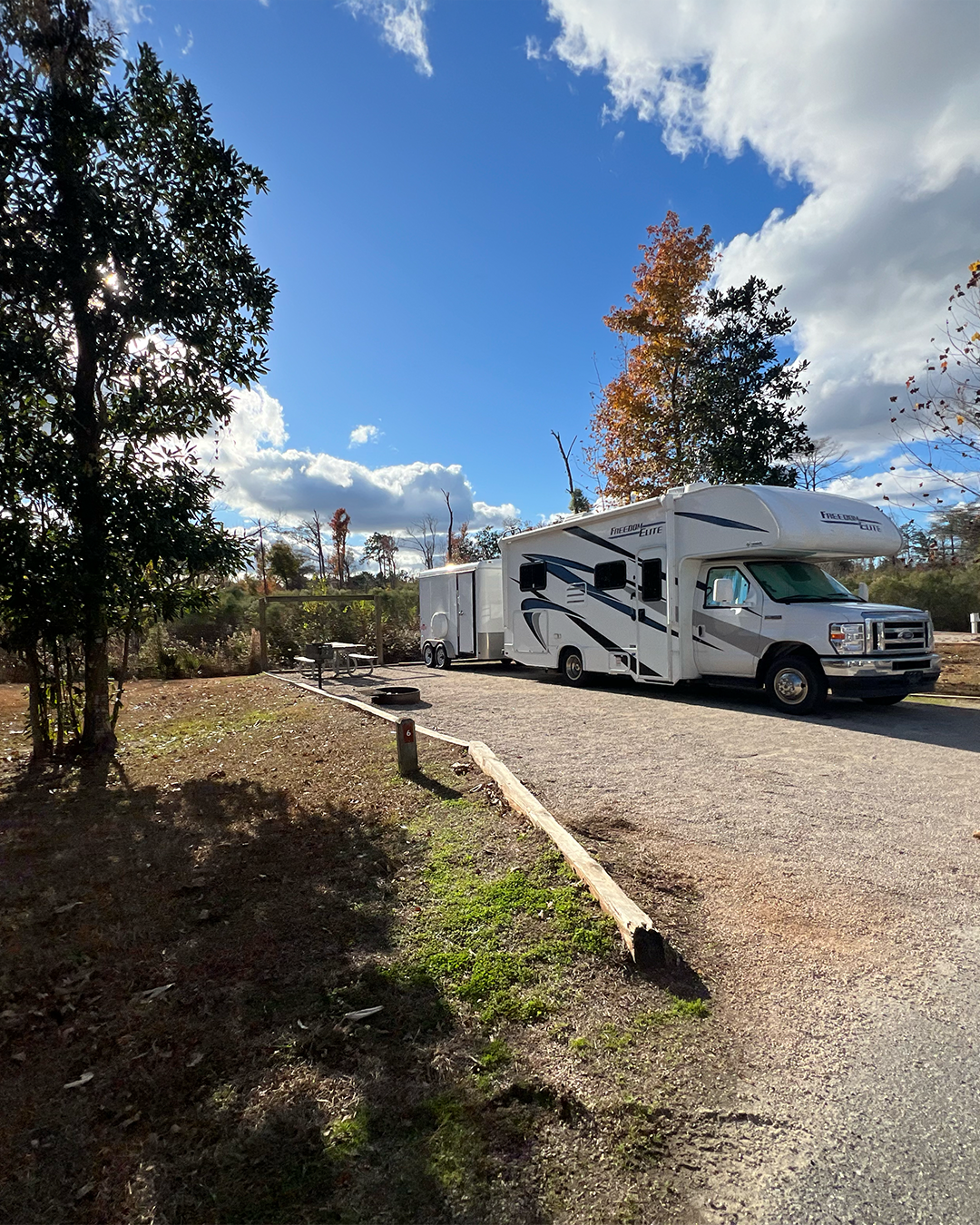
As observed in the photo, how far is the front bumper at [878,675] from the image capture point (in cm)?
834

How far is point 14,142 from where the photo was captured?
19.3 feet

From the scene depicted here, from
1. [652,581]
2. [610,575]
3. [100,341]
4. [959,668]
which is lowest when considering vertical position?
[959,668]

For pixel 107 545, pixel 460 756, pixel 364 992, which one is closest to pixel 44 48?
pixel 107 545

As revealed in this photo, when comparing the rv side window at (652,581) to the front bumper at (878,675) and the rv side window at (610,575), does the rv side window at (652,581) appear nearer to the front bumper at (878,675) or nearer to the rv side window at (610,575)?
the rv side window at (610,575)

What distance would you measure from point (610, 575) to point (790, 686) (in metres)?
3.39

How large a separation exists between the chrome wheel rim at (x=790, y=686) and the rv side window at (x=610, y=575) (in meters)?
2.85

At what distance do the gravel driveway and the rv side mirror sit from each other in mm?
2559

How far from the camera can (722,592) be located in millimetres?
9828

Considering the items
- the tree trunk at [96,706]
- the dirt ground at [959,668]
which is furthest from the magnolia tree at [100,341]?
the dirt ground at [959,668]

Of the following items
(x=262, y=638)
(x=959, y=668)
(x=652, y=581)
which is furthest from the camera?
(x=262, y=638)

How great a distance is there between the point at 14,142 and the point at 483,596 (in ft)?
36.9

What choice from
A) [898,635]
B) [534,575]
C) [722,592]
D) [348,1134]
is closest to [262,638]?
[534,575]

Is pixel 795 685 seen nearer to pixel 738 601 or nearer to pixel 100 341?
pixel 738 601

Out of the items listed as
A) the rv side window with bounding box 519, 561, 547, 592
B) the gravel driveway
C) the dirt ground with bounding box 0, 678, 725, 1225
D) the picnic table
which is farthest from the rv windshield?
the picnic table
